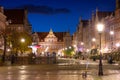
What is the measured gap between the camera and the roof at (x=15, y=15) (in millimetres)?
147875

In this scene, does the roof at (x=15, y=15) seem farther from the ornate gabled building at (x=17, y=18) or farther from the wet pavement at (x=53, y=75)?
the wet pavement at (x=53, y=75)

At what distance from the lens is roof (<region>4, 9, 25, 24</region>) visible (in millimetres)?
147875

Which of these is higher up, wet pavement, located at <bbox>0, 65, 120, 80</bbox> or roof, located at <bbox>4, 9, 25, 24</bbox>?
roof, located at <bbox>4, 9, 25, 24</bbox>

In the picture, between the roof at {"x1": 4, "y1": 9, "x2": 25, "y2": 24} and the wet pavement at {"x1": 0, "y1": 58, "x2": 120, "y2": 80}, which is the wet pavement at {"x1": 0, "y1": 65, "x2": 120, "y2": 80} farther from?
the roof at {"x1": 4, "y1": 9, "x2": 25, "y2": 24}

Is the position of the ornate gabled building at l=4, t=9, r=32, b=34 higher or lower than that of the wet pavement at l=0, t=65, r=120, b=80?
higher

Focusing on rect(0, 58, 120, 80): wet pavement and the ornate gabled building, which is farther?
the ornate gabled building

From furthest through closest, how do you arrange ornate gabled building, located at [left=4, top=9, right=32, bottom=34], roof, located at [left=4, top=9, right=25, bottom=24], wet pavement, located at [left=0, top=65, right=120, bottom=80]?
roof, located at [left=4, top=9, right=25, bottom=24] → ornate gabled building, located at [left=4, top=9, right=32, bottom=34] → wet pavement, located at [left=0, top=65, right=120, bottom=80]

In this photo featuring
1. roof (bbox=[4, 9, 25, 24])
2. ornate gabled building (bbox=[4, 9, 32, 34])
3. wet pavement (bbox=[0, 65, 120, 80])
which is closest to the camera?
wet pavement (bbox=[0, 65, 120, 80])

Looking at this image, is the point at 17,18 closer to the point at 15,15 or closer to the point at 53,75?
the point at 15,15

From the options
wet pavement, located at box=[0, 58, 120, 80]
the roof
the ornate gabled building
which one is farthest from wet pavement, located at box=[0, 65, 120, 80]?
the roof

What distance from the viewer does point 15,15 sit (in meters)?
150

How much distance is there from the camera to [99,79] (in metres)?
29.0

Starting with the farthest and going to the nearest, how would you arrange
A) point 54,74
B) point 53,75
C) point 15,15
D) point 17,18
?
1. point 15,15
2. point 17,18
3. point 54,74
4. point 53,75

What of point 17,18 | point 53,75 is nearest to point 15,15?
point 17,18
